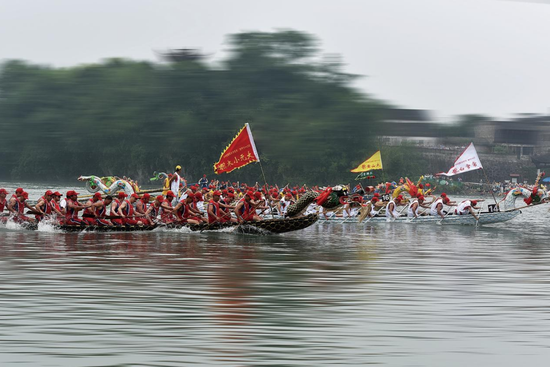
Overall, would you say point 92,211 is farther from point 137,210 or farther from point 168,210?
point 168,210

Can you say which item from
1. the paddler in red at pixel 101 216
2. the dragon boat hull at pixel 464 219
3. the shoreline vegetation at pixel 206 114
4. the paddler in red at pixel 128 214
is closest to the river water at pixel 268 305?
the paddler in red at pixel 101 216

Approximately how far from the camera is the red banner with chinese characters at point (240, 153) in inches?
1031

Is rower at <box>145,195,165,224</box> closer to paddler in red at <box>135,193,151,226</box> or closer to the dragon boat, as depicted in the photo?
paddler in red at <box>135,193,151,226</box>

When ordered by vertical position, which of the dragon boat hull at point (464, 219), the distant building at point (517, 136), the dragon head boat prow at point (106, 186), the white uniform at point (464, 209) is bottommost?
the dragon boat hull at point (464, 219)

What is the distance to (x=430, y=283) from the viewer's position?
16109 mm

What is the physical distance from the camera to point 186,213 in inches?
1056

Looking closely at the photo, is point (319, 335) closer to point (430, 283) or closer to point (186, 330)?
point (186, 330)

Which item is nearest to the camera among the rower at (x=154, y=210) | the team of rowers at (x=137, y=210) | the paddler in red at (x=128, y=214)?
the team of rowers at (x=137, y=210)

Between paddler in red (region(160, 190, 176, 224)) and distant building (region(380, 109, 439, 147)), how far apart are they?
6415 cm

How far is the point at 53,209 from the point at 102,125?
6699 centimetres

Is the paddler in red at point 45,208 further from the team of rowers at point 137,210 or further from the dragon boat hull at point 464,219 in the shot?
the dragon boat hull at point 464,219

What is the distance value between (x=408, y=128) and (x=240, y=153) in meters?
72.4

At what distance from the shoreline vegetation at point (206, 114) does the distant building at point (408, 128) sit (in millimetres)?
1452

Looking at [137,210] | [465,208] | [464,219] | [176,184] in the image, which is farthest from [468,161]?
[137,210]
